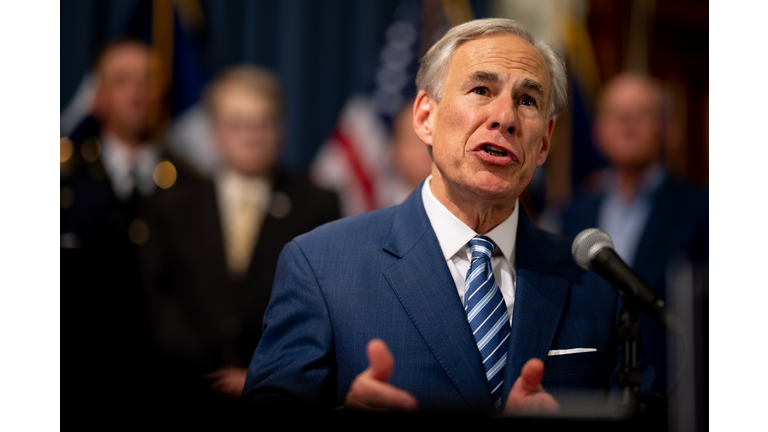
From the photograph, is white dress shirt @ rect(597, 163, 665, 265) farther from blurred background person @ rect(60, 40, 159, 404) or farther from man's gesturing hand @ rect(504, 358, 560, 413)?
blurred background person @ rect(60, 40, 159, 404)

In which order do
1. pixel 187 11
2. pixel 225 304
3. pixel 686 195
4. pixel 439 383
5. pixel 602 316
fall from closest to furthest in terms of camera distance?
pixel 439 383
pixel 602 316
pixel 225 304
pixel 686 195
pixel 187 11

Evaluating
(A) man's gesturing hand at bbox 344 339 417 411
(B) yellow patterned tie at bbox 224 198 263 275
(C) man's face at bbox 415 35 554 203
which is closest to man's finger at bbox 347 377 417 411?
Result: (A) man's gesturing hand at bbox 344 339 417 411

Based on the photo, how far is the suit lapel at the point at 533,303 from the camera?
1.53m

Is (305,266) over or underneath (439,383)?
over

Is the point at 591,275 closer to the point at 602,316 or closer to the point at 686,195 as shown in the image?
the point at 602,316

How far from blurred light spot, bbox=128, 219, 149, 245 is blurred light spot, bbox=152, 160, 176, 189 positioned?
312 millimetres

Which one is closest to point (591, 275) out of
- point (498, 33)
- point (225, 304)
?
point (498, 33)

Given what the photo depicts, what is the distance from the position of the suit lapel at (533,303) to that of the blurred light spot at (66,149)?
9.56 feet

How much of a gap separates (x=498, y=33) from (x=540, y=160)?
1.13ft

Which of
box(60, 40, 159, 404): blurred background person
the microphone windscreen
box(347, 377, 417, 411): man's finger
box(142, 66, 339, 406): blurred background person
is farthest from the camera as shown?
box(60, 40, 159, 404): blurred background person

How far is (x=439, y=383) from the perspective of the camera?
148cm

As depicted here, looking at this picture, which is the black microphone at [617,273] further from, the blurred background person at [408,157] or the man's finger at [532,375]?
the blurred background person at [408,157]

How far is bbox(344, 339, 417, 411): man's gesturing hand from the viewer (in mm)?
1210

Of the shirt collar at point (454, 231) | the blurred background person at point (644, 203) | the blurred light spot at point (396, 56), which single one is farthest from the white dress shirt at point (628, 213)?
the shirt collar at point (454, 231)
